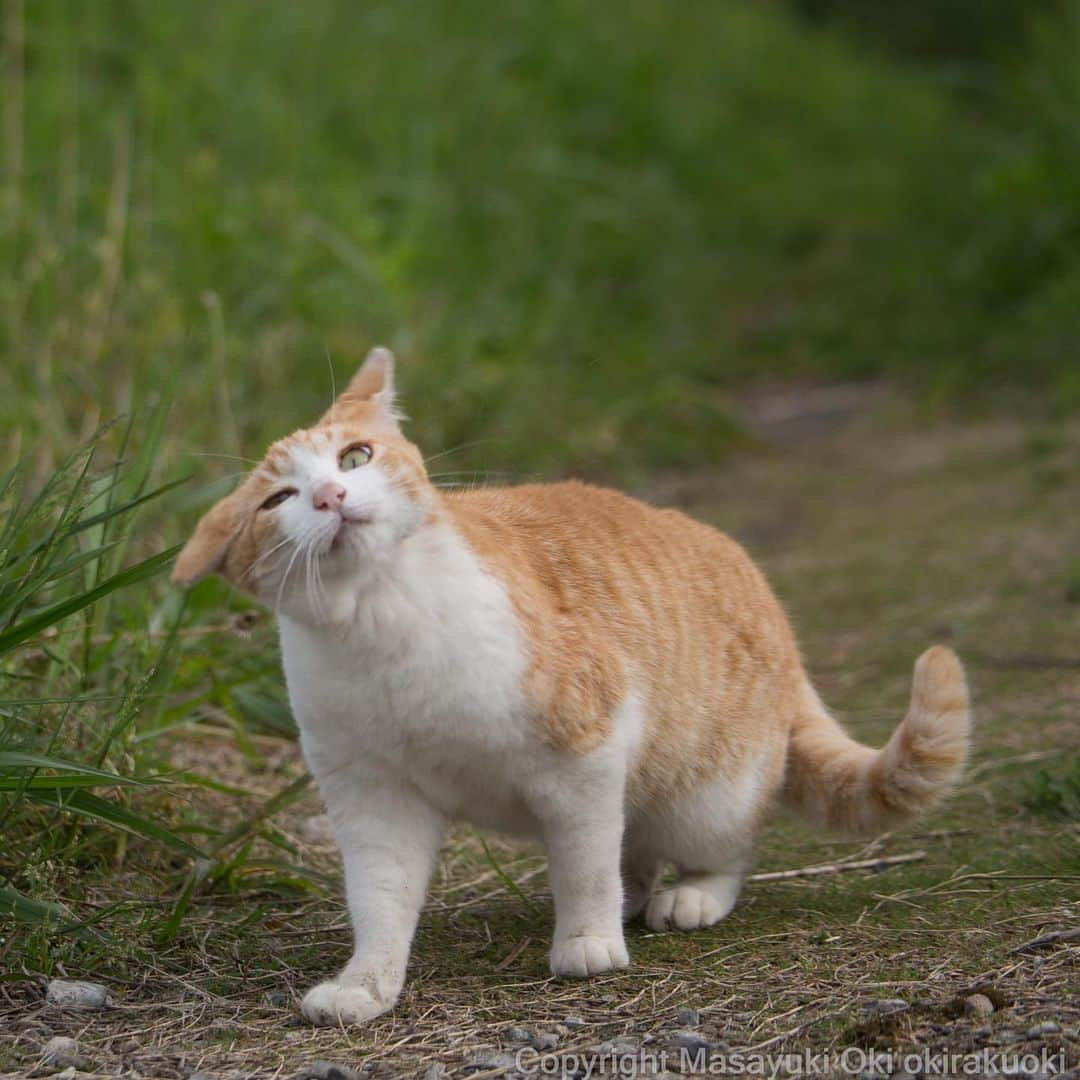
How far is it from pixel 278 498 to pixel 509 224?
17.4ft

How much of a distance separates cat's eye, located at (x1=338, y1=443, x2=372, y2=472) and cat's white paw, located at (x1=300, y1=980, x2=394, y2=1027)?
740 mm

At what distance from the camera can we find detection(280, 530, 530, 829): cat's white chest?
2160mm

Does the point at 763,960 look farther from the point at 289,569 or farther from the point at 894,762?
the point at 289,569

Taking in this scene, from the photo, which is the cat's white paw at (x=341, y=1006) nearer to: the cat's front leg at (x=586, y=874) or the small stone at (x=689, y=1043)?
the cat's front leg at (x=586, y=874)

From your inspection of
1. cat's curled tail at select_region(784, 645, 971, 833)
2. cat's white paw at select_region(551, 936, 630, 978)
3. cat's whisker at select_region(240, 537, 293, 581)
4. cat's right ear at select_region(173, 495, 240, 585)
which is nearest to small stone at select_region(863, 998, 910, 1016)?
cat's white paw at select_region(551, 936, 630, 978)

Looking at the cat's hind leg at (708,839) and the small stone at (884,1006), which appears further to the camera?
the cat's hind leg at (708,839)

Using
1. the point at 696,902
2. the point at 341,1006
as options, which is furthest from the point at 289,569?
the point at 696,902

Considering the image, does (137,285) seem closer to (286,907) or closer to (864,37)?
(286,907)

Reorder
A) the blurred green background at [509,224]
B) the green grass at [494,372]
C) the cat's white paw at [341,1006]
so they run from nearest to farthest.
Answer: the cat's white paw at [341,1006] < the green grass at [494,372] < the blurred green background at [509,224]

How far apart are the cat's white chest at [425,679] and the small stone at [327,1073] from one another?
1.48 ft

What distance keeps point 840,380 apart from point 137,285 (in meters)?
4.11

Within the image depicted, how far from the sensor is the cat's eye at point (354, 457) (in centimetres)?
224

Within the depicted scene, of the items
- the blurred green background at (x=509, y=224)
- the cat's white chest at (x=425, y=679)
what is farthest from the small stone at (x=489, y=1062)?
the blurred green background at (x=509, y=224)

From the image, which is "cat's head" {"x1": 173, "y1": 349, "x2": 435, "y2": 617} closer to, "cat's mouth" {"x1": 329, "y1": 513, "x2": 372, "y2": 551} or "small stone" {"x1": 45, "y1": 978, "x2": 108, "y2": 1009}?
"cat's mouth" {"x1": 329, "y1": 513, "x2": 372, "y2": 551}
